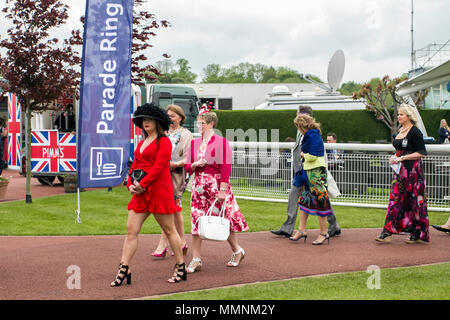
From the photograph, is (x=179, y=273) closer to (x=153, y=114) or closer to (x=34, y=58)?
(x=153, y=114)

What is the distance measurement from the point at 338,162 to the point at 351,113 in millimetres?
12065

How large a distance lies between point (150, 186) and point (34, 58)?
7760 mm

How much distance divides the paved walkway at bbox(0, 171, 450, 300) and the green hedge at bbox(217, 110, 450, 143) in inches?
563

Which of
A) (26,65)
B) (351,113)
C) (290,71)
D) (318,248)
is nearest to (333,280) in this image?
(318,248)

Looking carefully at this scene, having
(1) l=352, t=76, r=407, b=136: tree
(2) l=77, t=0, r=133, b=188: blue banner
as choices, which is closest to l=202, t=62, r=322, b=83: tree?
(1) l=352, t=76, r=407, b=136: tree

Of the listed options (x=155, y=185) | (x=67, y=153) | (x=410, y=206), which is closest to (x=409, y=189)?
(x=410, y=206)

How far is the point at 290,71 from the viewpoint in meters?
108

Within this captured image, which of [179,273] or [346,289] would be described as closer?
[346,289]

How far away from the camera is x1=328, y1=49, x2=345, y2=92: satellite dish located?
74.2 ft

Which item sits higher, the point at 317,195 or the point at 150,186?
the point at 150,186

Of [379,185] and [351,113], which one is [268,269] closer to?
[379,185]

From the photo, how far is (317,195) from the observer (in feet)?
27.5

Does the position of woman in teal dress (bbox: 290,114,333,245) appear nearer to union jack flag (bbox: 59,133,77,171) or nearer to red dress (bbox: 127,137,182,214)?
red dress (bbox: 127,137,182,214)

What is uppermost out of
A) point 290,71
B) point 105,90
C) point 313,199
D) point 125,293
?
point 290,71
